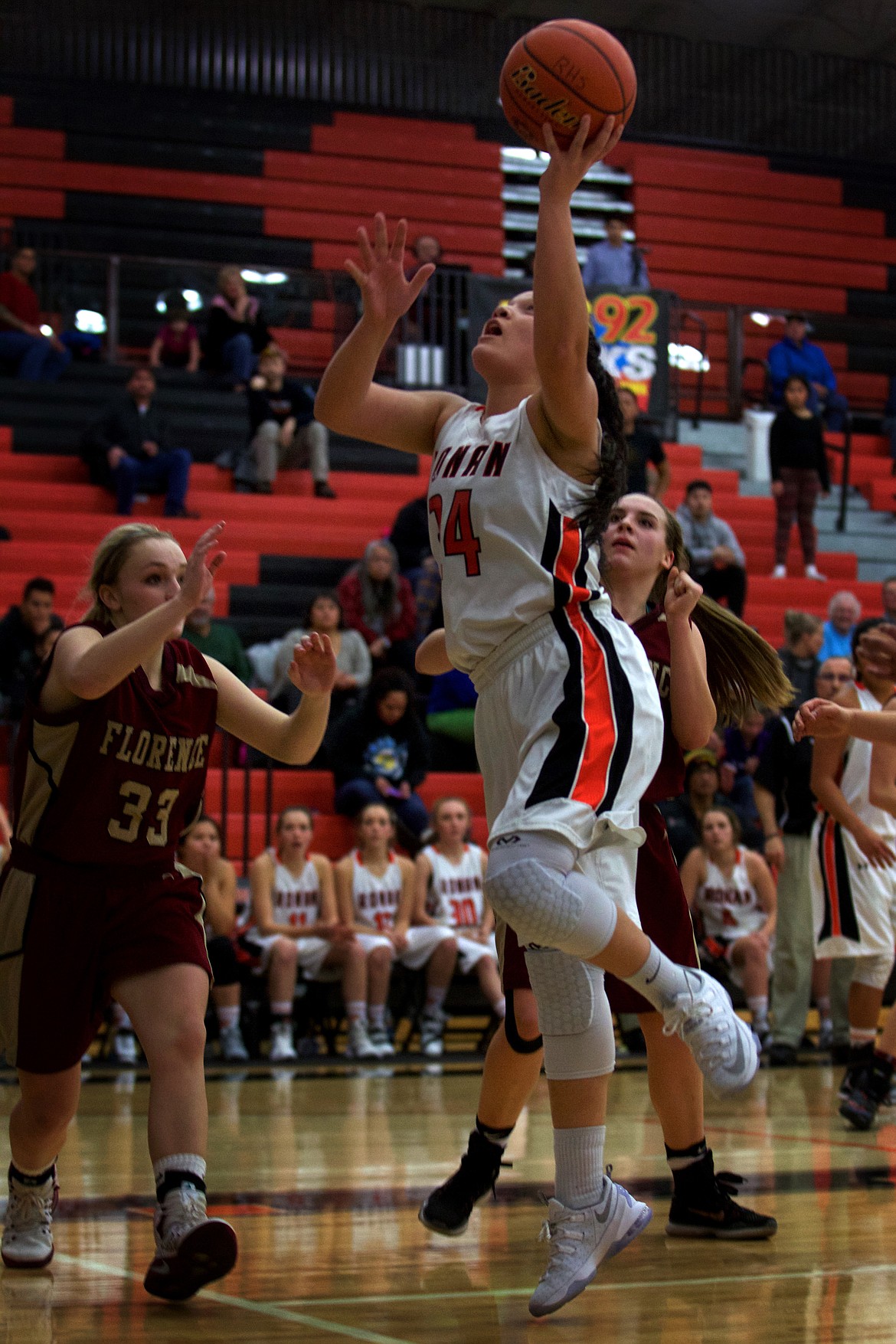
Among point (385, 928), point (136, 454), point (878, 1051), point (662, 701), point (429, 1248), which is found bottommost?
point (385, 928)

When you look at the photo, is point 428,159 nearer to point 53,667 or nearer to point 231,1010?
point 231,1010

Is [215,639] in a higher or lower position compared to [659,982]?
higher

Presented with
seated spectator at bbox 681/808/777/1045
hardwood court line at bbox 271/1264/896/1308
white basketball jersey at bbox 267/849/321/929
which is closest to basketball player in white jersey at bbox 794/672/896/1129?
hardwood court line at bbox 271/1264/896/1308

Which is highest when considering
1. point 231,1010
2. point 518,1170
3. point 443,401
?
point 443,401

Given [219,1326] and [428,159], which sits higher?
[428,159]

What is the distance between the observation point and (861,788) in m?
6.64

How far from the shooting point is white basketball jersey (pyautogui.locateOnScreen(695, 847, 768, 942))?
29.1ft

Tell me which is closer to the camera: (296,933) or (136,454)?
(296,933)

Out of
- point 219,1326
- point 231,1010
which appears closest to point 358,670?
point 231,1010

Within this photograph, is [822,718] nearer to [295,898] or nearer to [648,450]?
[295,898]

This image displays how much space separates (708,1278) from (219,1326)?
0.98 meters

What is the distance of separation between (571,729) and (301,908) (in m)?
5.84

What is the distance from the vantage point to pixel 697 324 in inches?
677

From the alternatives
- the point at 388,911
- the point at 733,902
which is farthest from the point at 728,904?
the point at 388,911
